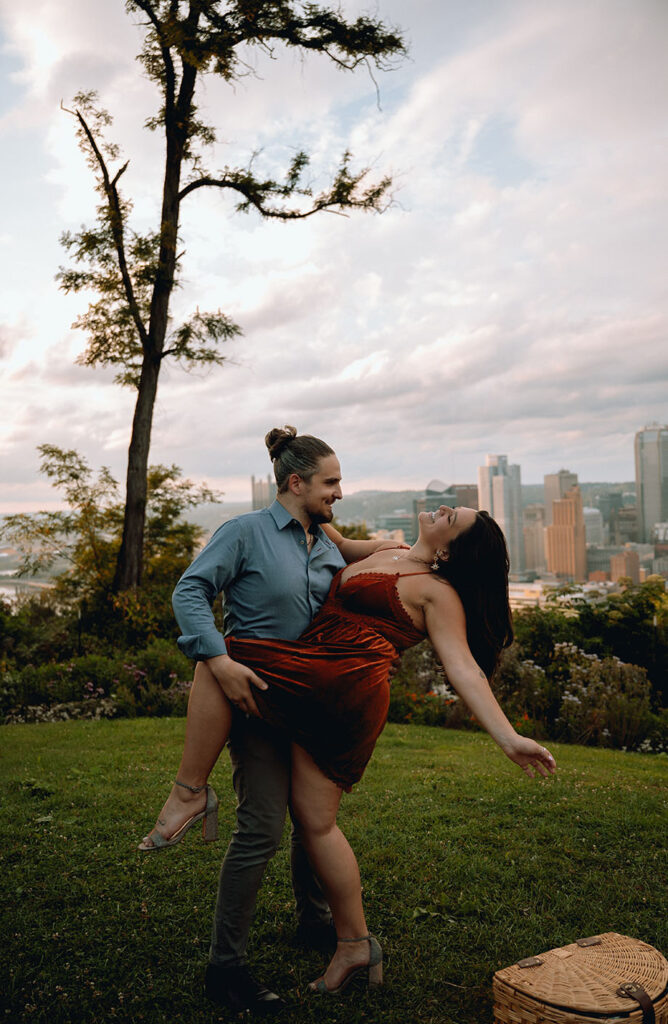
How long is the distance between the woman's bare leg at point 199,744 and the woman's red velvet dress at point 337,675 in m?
0.13

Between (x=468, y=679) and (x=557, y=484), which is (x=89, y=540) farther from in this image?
(x=557, y=484)

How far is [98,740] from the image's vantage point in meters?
6.45

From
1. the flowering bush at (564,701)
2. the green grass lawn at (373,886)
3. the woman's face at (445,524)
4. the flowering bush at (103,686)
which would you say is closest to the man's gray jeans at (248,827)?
the green grass lawn at (373,886)

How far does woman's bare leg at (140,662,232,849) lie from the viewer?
8.24ft

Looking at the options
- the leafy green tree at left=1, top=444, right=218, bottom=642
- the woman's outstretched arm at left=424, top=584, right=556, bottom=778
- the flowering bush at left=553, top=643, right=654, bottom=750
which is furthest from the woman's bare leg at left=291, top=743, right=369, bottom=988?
the leafy green tree at left=1, top=444, right=218, bottom=642

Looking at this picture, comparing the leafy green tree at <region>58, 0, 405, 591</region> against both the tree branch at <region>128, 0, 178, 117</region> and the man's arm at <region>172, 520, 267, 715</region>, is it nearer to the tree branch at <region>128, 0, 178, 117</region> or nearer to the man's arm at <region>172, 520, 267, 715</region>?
the tree branch at <region>128, 0, 178, 117</region>

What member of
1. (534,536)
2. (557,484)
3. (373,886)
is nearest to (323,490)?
(373,886)

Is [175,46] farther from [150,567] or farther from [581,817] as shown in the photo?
[581,817]

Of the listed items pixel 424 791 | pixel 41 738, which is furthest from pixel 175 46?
pixel 424 791

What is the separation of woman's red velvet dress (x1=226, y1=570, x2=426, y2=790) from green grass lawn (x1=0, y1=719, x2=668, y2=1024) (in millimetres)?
881

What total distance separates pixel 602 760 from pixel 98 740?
4.10m

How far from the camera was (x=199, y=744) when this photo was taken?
2.52 metres

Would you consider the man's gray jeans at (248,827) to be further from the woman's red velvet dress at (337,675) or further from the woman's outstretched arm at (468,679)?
the woman's outstretched arm at (468,679)

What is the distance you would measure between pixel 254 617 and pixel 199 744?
1.48ft
